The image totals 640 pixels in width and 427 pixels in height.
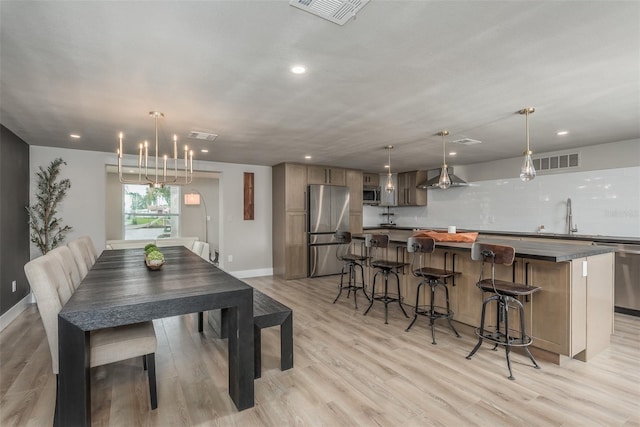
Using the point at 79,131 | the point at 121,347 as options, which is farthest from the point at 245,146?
the point at 121,347

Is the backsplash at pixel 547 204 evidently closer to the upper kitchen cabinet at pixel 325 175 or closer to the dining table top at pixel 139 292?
the upper kitchen cabinet at pixel 325 175

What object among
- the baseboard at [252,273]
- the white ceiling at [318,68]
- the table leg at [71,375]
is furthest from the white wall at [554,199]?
the table leg at [71,375]

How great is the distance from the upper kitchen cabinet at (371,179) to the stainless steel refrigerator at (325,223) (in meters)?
1.04

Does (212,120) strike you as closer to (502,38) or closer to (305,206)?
(502,38)

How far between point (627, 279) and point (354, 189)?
4571 millimetres

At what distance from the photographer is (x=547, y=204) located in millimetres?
5211

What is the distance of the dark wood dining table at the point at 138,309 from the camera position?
1562mm

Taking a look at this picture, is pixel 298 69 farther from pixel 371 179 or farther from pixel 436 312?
pixel 371 179

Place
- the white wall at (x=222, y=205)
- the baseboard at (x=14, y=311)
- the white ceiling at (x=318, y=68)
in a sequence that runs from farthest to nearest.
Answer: the white wall at (x=222, y=205) < the baseboard at (x=14, y=311) < the white ceiling at (x=318, y=68)

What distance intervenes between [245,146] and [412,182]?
4241 mm

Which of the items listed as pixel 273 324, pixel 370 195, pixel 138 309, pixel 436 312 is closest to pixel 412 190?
pixel 370 195

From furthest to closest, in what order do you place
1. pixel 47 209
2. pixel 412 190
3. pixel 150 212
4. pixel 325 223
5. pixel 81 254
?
1. pixel 150 212
2. pixel 412 190
3. pixel 325 223
4. pixel 47 209
5. pixel 81 254

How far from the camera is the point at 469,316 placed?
129 inches

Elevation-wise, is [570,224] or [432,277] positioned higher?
[570,224]
